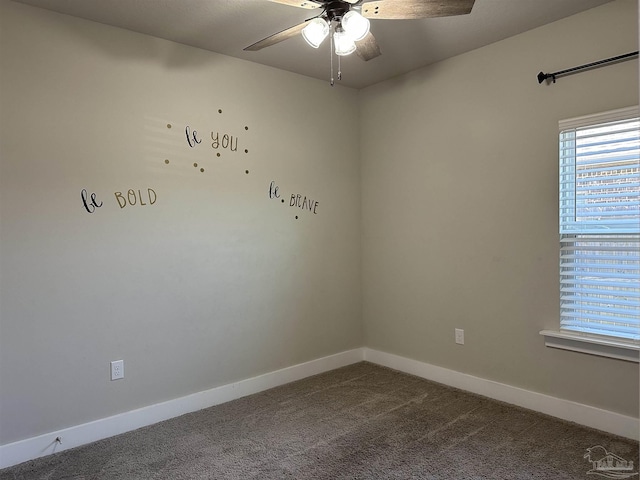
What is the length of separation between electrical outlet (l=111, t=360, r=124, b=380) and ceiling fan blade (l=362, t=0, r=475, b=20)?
244 cm

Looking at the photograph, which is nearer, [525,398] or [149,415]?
[149,415]

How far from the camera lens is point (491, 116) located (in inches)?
121

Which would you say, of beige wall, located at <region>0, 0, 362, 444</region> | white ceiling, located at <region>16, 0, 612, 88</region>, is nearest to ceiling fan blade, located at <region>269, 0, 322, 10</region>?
white ceiling, located at <region>16, 0, 612, 88</region>

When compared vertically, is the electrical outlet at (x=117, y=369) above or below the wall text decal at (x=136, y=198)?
below

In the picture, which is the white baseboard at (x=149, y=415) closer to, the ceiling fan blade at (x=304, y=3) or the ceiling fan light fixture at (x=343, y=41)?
the ceiling fan light fixture at (x=343, y=41)

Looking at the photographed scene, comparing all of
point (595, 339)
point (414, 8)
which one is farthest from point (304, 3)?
point (595, 339)

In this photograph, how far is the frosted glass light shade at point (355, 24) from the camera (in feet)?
6.11

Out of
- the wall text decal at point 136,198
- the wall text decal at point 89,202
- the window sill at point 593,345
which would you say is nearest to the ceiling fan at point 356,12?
the wall text decal at point 136,198

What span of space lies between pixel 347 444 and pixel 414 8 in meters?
2.31

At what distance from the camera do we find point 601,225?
8.41 ft

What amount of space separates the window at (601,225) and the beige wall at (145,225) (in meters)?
1.87

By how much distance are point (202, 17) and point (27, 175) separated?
4.46 feet

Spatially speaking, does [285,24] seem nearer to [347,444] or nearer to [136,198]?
[136,198]

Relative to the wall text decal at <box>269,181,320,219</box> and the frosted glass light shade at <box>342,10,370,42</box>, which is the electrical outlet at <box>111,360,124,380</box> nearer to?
the wall text decal at <box>269,181,320,219</box>
